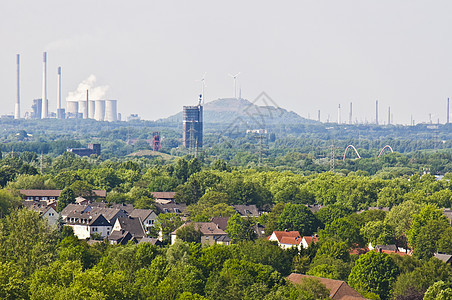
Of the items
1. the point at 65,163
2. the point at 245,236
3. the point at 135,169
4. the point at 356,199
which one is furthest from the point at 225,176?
the point at 245,236

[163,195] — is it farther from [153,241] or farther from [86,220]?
[153,241]

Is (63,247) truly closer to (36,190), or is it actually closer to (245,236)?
(245,236)

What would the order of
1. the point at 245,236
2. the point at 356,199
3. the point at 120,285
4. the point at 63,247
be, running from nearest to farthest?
the point at 120,285, the point at 63,247, the point at 245,236, the point at 356,199

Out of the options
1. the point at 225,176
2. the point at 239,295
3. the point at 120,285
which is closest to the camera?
the point at 120,285

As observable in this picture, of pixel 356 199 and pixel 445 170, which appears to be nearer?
pixel 356 199

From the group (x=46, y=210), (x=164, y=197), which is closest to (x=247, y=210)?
(x=164, y=197)

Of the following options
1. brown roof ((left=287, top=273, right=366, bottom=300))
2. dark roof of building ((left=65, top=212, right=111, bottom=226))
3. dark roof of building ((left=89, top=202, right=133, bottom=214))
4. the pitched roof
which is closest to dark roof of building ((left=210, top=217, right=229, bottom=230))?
the pitched roof
